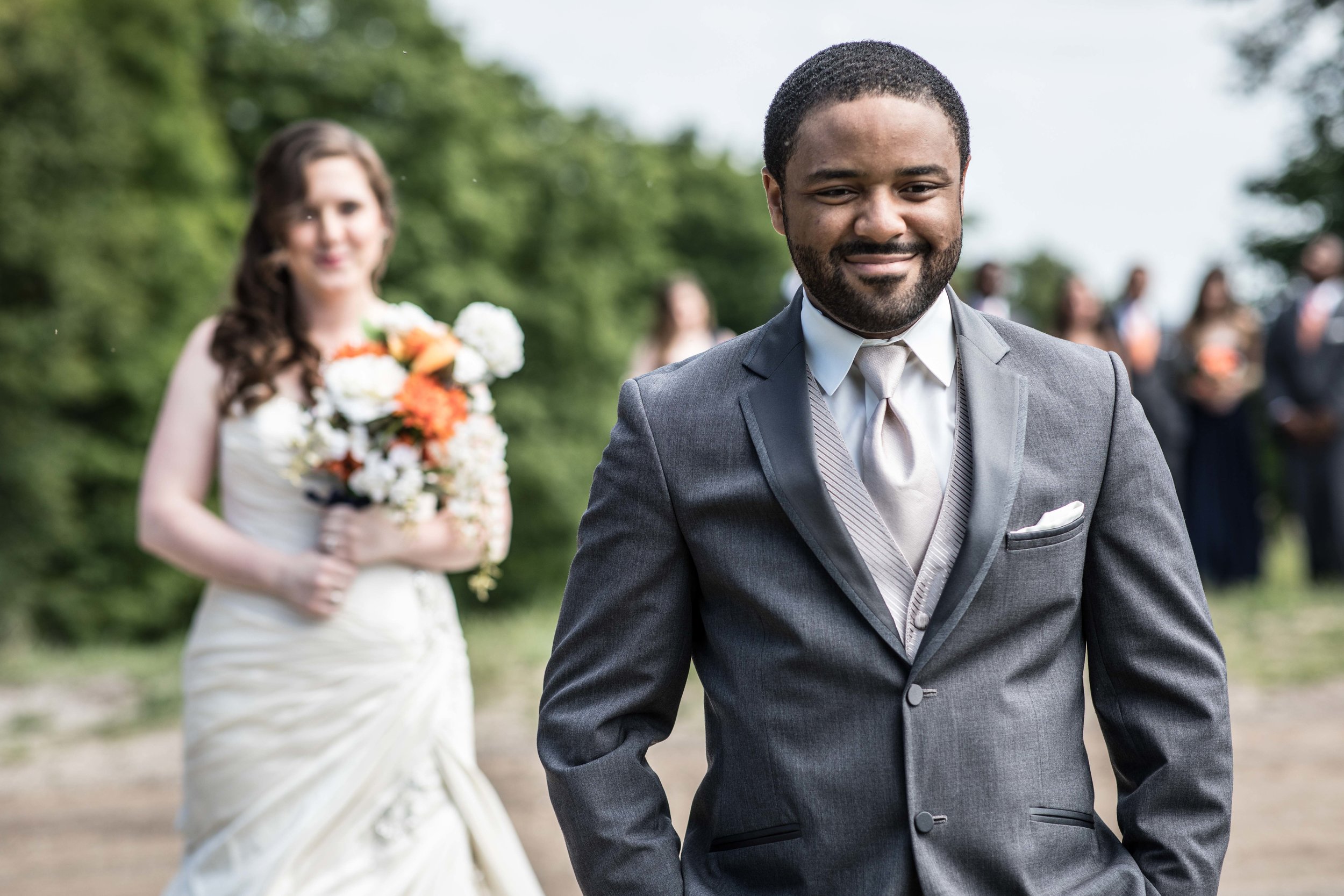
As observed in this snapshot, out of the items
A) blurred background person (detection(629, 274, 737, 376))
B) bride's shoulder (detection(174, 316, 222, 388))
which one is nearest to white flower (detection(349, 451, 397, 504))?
bride's shoulder (detection(174, 316, 222, 388))

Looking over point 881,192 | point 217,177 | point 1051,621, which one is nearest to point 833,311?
point 881,192

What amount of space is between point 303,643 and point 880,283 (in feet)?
8.95

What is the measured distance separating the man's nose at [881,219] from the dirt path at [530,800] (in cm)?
494

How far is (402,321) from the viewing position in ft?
15.5

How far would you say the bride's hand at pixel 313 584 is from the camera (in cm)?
446

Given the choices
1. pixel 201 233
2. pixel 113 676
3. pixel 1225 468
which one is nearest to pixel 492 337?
pixel 113 676

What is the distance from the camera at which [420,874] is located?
4.46 metres

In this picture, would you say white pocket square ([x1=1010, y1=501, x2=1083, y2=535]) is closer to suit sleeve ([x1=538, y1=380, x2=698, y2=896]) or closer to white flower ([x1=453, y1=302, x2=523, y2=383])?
suit sleeve ([x1=538, y1=380, x2=698, y2=896])

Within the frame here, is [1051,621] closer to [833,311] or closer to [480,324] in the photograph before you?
[833,311]

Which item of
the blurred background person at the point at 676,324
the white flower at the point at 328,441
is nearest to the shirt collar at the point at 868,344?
the white flower at the point at 328,441

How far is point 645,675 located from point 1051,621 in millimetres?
654

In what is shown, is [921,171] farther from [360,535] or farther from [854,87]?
[360,535]

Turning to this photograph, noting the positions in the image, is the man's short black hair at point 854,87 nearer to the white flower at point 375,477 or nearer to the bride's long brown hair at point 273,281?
the white flower at point 375,477

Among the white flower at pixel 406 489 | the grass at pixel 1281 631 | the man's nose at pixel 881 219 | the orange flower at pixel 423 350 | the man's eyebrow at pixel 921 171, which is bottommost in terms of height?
the grass at pixel 1281 631
